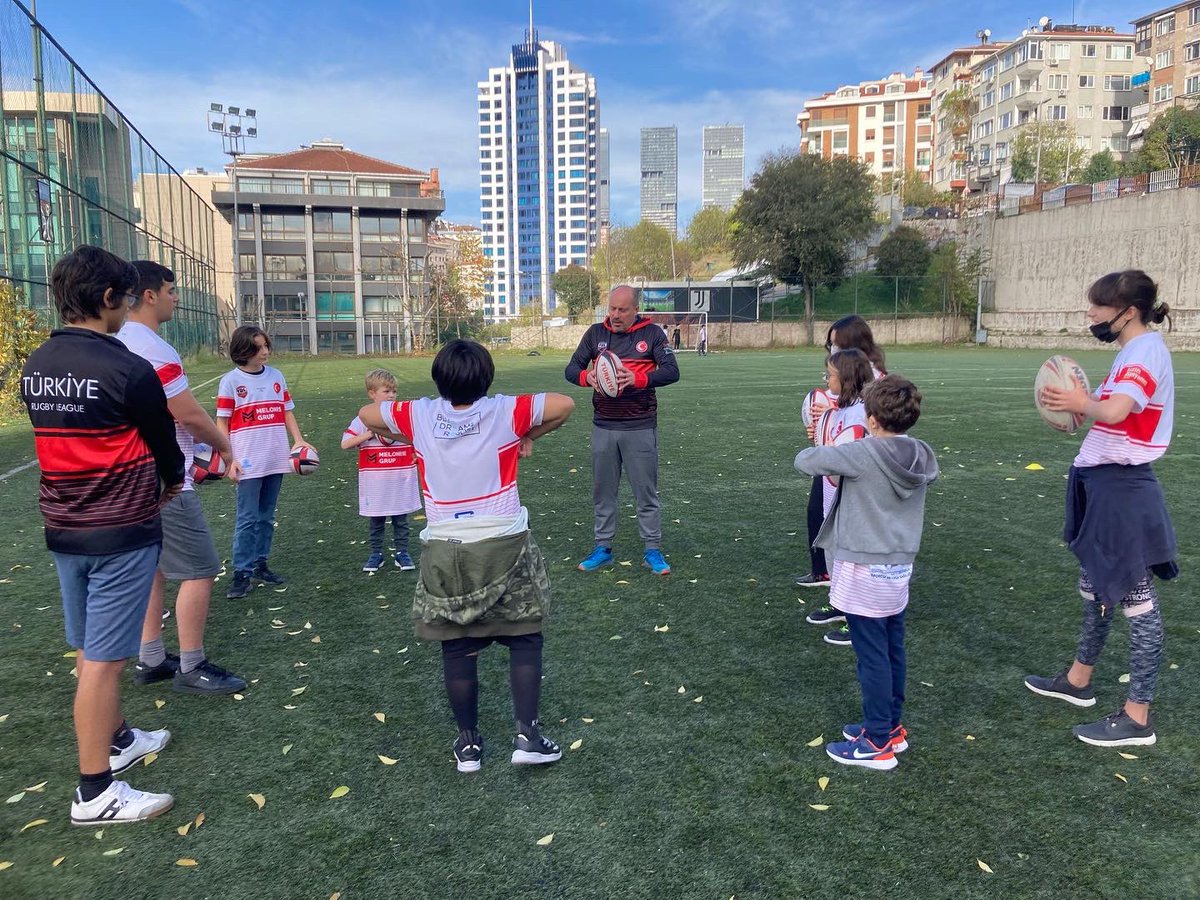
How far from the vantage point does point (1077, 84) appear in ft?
265

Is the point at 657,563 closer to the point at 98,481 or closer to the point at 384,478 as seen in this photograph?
the point at 384,478

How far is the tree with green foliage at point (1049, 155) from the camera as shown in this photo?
6894 centimetres

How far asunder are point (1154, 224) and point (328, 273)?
59.0 m

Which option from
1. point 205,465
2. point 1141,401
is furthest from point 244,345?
point 1141,401

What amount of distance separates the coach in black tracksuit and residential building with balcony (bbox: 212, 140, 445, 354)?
62.9 m

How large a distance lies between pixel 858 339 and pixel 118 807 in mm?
4436

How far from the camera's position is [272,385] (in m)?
5.75

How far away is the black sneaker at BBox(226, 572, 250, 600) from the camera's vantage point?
18.4ft

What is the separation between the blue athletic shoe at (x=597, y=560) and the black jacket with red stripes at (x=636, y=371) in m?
1.00

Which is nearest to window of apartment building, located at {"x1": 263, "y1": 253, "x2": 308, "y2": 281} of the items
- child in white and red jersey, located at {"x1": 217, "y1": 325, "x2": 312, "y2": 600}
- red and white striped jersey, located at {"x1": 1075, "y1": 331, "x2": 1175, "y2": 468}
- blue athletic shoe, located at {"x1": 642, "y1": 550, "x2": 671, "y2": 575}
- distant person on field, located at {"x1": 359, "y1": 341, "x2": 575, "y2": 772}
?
child in white and red jersey, located at {"x1": 217, "y1": 325, "x2": 312, "y2": 600}

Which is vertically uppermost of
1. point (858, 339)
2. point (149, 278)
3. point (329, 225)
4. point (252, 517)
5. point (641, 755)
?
point (329, 225)

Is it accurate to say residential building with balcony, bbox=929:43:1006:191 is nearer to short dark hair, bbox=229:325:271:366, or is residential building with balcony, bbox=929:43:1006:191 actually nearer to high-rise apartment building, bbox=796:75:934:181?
high-rise apartment building, bbox=796:75:934:181

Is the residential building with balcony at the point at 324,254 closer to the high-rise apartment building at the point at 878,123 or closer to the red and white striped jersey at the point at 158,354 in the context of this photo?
the red and white striped jersey at the point at 158,354

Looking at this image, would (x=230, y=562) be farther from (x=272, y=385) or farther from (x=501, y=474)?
(x=501, y=474)
